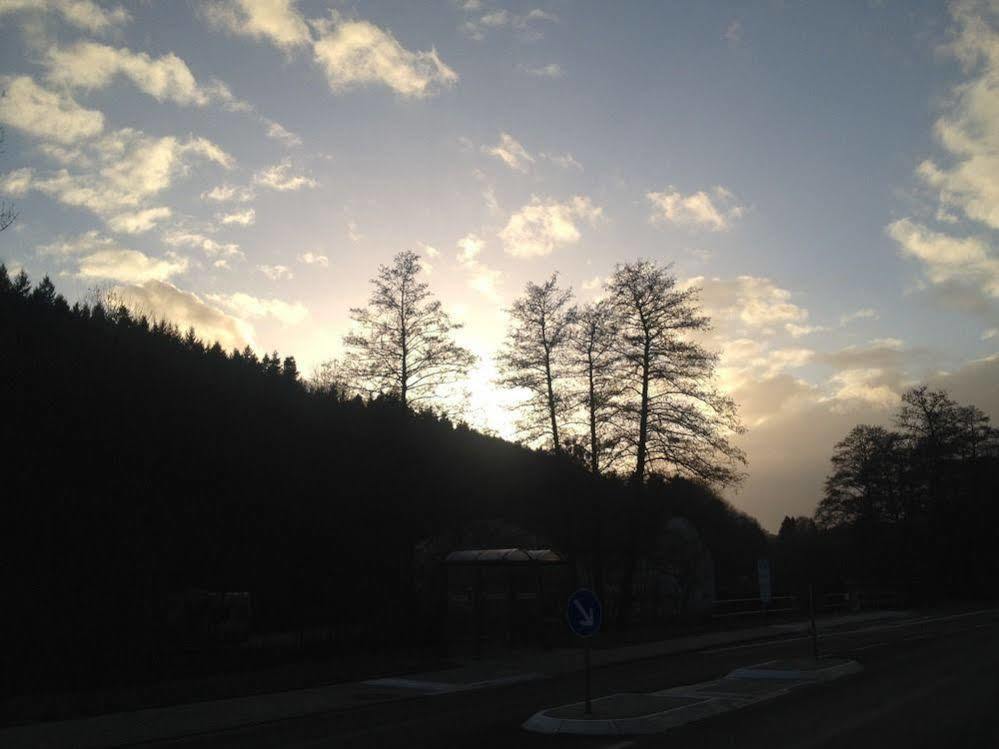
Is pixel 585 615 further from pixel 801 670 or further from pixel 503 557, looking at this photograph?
pixel 503 557

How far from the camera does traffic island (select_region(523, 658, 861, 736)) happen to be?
10.8m

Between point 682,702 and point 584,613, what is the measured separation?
2816mm

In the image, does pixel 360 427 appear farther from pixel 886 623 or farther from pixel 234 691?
pixel 886 623

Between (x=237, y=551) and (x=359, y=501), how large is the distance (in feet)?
17.9

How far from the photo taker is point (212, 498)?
3164 cm

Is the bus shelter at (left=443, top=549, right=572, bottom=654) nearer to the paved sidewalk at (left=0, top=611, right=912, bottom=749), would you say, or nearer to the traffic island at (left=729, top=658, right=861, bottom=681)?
the paved sidewalk at (left=0, top=611, right=912, bottom=749)

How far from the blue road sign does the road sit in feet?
5.32

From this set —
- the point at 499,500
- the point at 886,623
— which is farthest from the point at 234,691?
the point at 886,623

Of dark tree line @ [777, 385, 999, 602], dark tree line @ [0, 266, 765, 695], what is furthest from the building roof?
dark tree line @ [777, 385, 999, 602]

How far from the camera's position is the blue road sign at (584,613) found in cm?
1141

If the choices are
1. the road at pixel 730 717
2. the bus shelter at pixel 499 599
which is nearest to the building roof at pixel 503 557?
the bus shelter at pixel 499 599

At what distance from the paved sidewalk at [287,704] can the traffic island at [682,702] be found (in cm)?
437

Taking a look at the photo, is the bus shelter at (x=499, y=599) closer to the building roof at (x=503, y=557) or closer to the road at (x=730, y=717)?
the building roof at (x=503, y=557)

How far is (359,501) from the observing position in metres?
34.2
